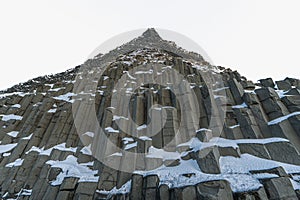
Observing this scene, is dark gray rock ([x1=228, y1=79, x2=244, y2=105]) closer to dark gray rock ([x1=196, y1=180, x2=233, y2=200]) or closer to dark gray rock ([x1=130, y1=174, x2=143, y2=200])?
dark gray rock ([x1=196, y1=180, x2=233, y2=200])

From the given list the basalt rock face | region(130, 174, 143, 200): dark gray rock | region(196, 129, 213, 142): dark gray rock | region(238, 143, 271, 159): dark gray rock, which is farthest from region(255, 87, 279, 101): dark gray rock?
region(130, 174, 143, 200): dark gray rock

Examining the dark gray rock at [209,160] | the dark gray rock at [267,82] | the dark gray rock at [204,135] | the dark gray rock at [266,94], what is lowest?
the dark gray rock at [209,160]

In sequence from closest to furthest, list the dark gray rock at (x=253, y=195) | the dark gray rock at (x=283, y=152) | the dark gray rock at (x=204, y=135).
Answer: the dark gray rock at (x=253, y=195), the dark gray rock at (x=283, y=152), the dark gray rock at (x=204, y=135)

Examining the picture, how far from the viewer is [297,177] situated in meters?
9.32

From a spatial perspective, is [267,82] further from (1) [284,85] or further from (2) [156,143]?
(2) [156,143]

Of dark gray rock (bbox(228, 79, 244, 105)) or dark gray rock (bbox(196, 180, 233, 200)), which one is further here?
dark gray rock (bbox(228, 79, 244, 105))

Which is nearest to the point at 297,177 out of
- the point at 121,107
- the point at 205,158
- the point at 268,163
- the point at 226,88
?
the point at 268,163

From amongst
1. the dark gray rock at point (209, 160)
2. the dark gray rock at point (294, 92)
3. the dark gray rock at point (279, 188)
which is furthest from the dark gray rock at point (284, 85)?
the dark gray rock at point (279, 188)

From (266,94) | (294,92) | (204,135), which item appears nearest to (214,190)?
(204,135)

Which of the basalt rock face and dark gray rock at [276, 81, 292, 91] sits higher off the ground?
dark gray rock at [276, 81, 292, 91]

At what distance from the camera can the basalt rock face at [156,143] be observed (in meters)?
9.51

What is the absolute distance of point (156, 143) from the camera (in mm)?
13008

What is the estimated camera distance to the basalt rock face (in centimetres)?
951

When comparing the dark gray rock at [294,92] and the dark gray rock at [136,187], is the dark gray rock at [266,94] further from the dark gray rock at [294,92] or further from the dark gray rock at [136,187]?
the dark gray rock at [136,187]
